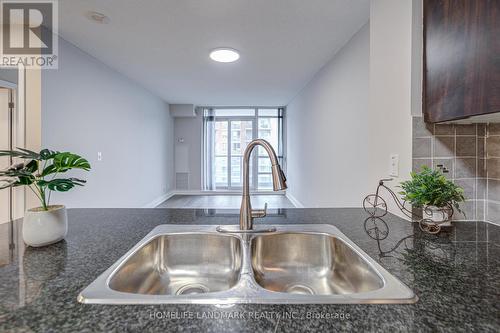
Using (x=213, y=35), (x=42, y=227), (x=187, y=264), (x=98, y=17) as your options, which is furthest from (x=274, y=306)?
(x=98, y=17)

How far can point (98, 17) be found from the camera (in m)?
2.34

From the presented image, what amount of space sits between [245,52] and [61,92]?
7.09ft

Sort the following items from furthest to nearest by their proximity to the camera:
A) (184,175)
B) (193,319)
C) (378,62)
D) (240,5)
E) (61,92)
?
(184,175) < (61,92) < (240,5) < (378,62) < (193,319)

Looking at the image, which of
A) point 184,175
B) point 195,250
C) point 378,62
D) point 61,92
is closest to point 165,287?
point 195,250

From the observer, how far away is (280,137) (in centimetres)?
723

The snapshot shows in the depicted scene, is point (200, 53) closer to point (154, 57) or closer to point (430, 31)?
point (154, 57)

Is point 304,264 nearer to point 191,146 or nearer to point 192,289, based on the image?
point 192,289

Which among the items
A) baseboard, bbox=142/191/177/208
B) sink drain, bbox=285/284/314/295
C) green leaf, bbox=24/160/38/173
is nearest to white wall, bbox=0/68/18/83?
green leaf, bbox=24/160/38/173

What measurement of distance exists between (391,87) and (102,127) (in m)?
3.67

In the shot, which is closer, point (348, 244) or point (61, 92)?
point (348, 244)

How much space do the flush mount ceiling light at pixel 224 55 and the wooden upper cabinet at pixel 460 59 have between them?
7.49 ft

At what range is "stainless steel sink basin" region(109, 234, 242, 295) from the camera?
35.6 inches

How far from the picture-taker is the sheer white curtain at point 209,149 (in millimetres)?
7141

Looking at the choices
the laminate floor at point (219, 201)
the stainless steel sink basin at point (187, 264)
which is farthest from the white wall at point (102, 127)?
the stainless steel sink basin at point (187, 264)
